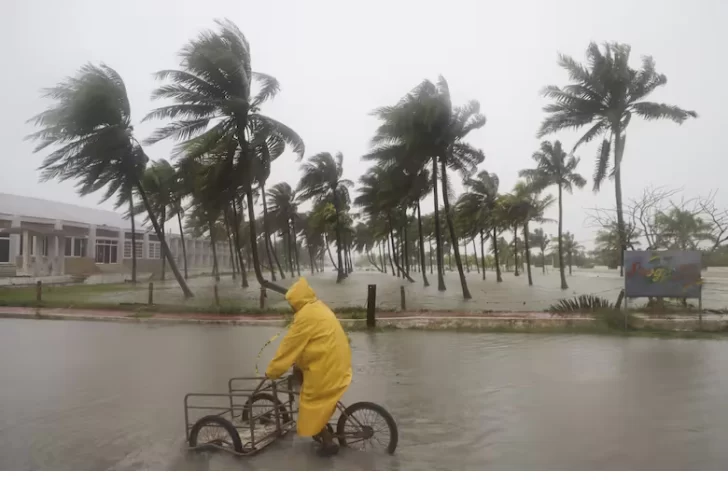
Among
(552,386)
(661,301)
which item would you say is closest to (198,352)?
(552,386)

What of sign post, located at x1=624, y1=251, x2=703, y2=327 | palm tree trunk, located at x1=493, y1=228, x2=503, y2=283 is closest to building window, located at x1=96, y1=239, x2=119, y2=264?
palm tree trunk, located at x1=493, y1=228, x2=503, y2=283

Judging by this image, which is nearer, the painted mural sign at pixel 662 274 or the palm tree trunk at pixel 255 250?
the palm tree trunk at pixel 255 250

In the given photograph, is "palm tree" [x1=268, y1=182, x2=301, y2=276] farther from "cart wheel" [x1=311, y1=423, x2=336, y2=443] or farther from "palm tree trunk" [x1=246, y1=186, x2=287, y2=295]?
"cart wheel" [x1=311, y1=423, x2=336, y2=443]

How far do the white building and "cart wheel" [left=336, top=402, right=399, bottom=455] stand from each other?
2.36m

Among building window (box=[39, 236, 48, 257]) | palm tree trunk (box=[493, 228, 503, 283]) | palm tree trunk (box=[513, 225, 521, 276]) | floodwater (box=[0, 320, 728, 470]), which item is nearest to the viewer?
floodwater (box=[0, 320, 728, 470])

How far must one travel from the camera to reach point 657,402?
3682mm

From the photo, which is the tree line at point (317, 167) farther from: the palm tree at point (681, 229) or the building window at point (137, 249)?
the palm tree at point (681, 229)

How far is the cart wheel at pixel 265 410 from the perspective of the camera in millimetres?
3057

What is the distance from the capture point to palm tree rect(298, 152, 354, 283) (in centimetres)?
455

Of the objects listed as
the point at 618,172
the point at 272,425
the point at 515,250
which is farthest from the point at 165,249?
the point at 618,172

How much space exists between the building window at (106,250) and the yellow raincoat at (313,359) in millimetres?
2597

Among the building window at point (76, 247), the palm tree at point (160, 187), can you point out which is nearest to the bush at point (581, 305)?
the palm tree at point (160, 187)

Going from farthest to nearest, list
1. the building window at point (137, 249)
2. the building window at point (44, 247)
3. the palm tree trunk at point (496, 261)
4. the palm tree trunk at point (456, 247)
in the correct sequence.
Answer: the palm tree trunk at point (496, 261), the palm tree trunk at point (456, 247), the building window at point (137, 249), the building window at point (44, 247)

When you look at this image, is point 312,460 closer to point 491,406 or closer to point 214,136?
point 491,406
